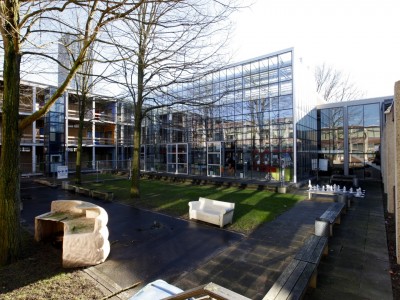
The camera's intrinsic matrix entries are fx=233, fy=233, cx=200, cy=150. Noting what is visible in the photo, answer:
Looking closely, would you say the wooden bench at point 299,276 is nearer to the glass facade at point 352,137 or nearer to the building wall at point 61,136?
the glass facade at point 352,137

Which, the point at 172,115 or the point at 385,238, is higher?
the point at 172,115

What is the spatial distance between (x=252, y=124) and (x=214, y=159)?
4479 mm

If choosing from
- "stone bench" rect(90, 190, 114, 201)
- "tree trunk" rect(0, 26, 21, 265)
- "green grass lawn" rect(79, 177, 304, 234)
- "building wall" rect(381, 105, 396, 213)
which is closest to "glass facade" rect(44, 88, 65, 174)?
"stone bench" rect(90, 190, 114, 201)

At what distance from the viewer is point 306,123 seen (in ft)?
62.8

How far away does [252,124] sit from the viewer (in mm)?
18078

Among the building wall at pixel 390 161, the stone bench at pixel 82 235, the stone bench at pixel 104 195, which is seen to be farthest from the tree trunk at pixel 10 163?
the building wall at pixel 390 161

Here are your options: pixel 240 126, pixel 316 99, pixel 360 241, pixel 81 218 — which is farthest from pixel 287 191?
pixel 316 99

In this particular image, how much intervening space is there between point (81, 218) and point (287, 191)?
1185 cm

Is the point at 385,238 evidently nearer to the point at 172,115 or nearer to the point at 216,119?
the point at 216,119

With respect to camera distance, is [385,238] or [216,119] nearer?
[385,238]

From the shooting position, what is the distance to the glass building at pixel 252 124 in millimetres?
16531

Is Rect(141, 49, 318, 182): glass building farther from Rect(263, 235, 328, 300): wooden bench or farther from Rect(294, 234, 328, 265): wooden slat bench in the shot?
Rect(263, 235, 328, 300): wooden bench

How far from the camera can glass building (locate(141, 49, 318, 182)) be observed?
1653 cm

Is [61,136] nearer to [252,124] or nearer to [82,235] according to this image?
[252,124]
